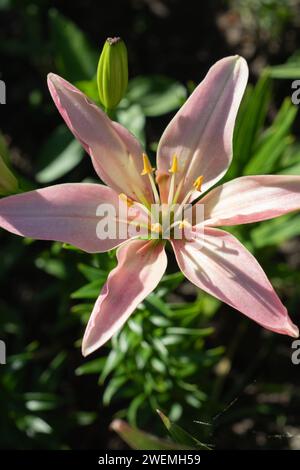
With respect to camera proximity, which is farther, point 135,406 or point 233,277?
point 135,406

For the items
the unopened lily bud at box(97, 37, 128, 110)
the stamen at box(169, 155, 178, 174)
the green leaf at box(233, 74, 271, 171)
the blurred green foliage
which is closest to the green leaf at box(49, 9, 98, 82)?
the blurred green foliage

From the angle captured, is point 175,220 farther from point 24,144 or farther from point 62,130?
point 24,144

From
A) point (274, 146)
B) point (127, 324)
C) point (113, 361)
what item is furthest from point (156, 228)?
point (274, 146)

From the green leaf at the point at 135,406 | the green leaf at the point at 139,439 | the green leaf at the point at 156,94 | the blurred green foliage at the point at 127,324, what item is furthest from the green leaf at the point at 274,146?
the green leaf at the point at 139,439

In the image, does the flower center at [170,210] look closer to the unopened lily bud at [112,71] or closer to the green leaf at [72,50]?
the unopened lily bud at [112,71]

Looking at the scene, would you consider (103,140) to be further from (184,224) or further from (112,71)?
(184,224)

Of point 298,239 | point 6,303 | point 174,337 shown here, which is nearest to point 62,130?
point 6,303
